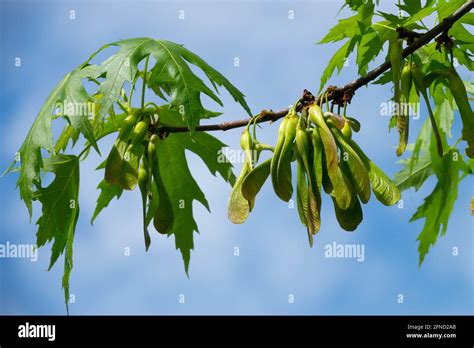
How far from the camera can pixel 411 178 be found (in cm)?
354

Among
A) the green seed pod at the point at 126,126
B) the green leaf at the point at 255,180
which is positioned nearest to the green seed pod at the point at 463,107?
the green leaf at the point at 255,180

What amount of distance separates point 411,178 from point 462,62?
3.59 ft

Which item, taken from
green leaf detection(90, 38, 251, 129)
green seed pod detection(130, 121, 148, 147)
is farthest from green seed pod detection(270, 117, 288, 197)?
green seed pod detection(130, 121, 148, 147)

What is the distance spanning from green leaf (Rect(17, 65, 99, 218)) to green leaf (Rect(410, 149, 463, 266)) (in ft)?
5.99

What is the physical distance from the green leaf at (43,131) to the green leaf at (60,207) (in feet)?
0.63

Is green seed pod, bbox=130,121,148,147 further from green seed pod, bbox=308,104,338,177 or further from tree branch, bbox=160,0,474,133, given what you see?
green seed pod, bbox=308,104,338,177

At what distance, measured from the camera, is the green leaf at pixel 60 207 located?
2.53 meters

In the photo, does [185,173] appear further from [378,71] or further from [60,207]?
[378,71]

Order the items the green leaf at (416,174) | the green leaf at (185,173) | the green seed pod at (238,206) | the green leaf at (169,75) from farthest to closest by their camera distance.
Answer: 1. the green leaf at (416,174)
2. the green leaf at (185,173)
3. the green leaf at (169,75)
4. the green seed pod at (238,206)

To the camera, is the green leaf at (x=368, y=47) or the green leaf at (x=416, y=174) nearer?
the green leaf at (x=368, y=47)

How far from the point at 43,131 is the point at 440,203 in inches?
78.1

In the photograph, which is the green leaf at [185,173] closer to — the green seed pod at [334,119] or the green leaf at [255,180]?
the green leaf at [255,180]

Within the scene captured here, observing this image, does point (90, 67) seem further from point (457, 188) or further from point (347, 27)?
point (457, 188)

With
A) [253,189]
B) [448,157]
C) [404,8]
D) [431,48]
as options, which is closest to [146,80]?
[253,189]
